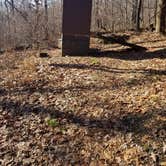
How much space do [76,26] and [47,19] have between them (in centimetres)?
1327

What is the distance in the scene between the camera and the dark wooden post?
349 inches

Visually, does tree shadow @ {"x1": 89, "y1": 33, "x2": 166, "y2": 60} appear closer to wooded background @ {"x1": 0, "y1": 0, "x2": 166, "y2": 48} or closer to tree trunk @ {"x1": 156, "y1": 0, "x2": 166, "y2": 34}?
tree trunk @ {"x1": 156, "y1": 0, "x2": 166, "y2": 34}

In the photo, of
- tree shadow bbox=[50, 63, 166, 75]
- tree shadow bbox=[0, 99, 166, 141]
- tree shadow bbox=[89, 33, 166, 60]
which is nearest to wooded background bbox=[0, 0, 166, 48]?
tree shadow bbox=[89, 33, 166, 60]

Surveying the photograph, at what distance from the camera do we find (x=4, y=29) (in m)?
27.6

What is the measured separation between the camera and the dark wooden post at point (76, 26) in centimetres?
888

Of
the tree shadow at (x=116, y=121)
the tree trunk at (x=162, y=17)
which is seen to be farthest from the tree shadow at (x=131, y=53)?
the tree shadow at (x=116, y=121)

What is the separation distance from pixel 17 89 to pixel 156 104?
2.83 m

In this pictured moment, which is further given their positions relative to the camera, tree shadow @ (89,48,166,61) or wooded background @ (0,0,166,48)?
wooded background @ (0,0,166,48)

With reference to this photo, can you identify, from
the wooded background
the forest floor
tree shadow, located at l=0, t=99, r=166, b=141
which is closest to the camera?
the forest floor

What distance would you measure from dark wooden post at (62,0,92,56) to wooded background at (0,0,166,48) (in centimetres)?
475

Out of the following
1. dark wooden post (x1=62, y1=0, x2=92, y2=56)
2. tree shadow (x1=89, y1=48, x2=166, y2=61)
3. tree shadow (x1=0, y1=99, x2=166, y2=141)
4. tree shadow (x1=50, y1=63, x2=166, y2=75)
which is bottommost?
tree shadow (x1=0, y1=99, x2=166, y2=141)

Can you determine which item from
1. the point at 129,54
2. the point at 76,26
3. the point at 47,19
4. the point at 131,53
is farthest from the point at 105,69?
the point at 47,19

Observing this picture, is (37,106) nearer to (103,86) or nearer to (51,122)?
(51,122)

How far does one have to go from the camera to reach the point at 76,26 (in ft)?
29.4
